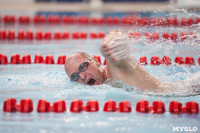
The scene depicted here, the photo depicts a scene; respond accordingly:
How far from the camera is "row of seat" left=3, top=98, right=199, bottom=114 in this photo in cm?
281

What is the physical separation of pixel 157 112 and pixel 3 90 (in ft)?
4.90

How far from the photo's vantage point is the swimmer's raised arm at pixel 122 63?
262 centimetres

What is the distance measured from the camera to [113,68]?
2.82 m

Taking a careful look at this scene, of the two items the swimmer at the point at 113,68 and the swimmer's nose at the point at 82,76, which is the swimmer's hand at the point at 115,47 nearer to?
the swimmer at the point at 113,68

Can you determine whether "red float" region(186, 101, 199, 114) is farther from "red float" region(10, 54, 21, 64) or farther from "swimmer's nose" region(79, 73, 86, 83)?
"red float" region(10, 54, 21, 64)

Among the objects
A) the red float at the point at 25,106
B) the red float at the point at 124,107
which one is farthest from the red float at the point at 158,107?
the red float at the point at 25,106

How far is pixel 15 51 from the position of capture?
5.36 m

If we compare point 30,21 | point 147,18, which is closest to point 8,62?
point 147,18

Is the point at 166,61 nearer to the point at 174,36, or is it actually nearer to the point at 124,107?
the point at 174,36

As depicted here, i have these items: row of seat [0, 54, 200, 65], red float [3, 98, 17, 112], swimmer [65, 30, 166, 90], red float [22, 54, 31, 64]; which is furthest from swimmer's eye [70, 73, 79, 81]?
red float [22, 54, 31, 64]

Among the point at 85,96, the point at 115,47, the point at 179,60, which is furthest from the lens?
the point at 179,60

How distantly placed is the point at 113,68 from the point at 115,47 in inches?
9.9

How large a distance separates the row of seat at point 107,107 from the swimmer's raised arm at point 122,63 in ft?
0.71

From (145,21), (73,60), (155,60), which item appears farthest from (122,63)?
(155,60)
